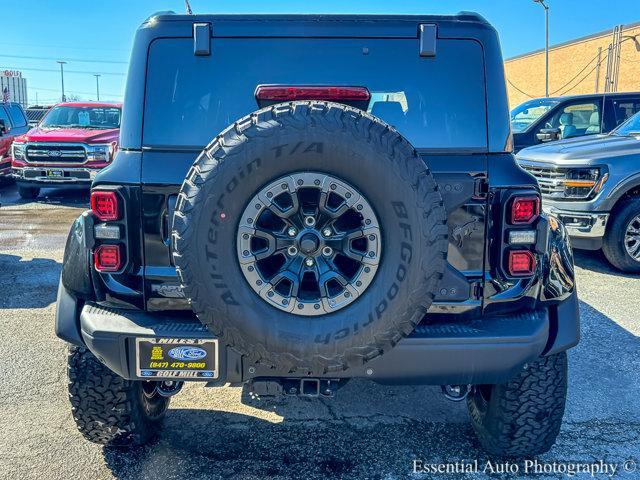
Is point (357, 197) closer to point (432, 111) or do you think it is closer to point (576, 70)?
point (432, 111)

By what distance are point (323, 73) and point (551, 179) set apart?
15.4 ft

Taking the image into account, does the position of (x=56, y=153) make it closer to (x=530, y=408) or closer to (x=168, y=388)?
(x=168, y=388)

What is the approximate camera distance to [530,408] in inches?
104

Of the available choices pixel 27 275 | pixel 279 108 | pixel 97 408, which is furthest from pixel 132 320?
pixel 27 275

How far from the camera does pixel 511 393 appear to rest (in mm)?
2650

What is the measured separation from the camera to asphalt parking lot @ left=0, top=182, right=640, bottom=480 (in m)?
2.76

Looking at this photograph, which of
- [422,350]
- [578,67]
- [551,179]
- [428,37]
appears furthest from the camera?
[578,67]

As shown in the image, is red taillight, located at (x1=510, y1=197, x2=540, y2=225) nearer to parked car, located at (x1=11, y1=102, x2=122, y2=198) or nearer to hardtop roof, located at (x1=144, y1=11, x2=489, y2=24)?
hardtop roof, located at (x1=144, y1=11, x2=489, y2=24)

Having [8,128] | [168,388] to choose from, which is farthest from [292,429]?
[8,128]

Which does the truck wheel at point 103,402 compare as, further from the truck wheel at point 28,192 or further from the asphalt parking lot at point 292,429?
the truck wheel at point 28,192

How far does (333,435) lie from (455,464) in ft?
2.10

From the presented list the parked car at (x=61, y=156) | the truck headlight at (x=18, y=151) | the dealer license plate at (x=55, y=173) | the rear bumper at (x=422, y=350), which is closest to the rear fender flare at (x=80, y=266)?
the rear bumper at (x=422, y=350)

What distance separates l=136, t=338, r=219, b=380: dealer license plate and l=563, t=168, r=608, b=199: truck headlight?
5.19 m

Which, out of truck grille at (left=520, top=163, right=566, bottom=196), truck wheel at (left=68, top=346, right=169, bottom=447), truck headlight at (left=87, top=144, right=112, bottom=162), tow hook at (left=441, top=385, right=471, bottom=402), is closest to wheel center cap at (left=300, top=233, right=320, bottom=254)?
tow hook at (left=441, top=385, right=471, bottom=402)
